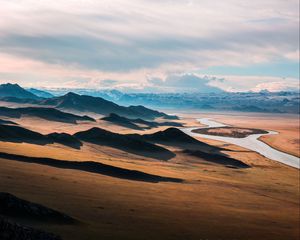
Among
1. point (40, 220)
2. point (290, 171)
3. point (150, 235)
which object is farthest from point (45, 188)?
point (290, 171)

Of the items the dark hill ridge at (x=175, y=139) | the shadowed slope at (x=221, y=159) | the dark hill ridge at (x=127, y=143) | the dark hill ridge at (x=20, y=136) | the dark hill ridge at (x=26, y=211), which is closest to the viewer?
the dark hill ridge at (x=26, y=211)

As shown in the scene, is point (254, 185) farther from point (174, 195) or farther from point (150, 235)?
point (150, 235)

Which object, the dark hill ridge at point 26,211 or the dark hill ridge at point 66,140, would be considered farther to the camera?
the dark hill ridge at point 66,140

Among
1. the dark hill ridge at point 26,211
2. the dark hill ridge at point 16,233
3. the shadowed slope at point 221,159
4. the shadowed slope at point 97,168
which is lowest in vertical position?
the shadowed slope at point 221,159

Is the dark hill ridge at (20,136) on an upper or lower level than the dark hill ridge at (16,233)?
lower

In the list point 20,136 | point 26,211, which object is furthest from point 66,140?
point 26,211

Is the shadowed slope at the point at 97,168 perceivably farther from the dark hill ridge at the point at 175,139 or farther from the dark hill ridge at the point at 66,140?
the dark hill ridge at the point at 175,139

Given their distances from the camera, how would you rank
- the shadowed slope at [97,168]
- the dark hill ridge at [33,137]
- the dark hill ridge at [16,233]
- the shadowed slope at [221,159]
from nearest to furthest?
1. the dark hill ridge at [16,233]
2. the shadowed slope at [97,168]
3. the shadowed slope at [221,159]
4. the dark hill ridge at [33,137]

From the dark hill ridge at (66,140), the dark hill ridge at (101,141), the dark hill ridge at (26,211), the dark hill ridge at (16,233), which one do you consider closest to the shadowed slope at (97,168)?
the dark hill ridge at (26,211)
